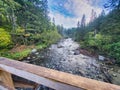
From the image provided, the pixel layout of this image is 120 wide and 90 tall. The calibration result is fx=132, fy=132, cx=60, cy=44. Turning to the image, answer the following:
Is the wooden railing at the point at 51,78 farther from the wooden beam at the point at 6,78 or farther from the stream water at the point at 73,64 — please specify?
the stream water at the point at 73,64

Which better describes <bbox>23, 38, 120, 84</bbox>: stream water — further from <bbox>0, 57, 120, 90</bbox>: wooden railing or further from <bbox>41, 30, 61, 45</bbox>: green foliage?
<bbox>41, 30, 61, 45</bbox>: green foliage

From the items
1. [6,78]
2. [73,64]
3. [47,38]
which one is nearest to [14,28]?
[73,64]

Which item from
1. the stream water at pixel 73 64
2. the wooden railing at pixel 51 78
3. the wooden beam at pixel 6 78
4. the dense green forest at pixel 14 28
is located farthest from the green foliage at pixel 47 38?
the wooden railing at pixel 51 78

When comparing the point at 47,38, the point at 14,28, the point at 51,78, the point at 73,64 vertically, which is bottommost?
the point at 73,64

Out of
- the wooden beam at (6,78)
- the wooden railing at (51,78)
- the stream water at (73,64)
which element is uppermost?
the wooden railing at (51,78)

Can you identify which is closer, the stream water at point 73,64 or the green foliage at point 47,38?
the stream water at point 73,64

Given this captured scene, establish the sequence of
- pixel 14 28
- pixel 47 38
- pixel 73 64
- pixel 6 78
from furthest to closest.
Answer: pixel 47 38, pixel 14 28, pixel 73 64, pixel 6 78

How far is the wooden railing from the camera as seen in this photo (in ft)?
2.87

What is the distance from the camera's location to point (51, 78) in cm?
101

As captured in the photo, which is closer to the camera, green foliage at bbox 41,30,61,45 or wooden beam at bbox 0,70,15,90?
wooden beam at bbox 0,70,15,90

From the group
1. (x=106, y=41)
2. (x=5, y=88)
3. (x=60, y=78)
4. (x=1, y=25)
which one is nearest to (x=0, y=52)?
(x=1, y=25)

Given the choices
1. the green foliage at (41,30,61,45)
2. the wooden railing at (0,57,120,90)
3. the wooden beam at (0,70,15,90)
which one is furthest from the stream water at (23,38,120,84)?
the green foliage at (41,30,61,45)

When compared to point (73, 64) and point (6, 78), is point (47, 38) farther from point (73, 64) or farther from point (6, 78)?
point (6, 78)

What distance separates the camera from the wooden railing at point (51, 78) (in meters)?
0.88
